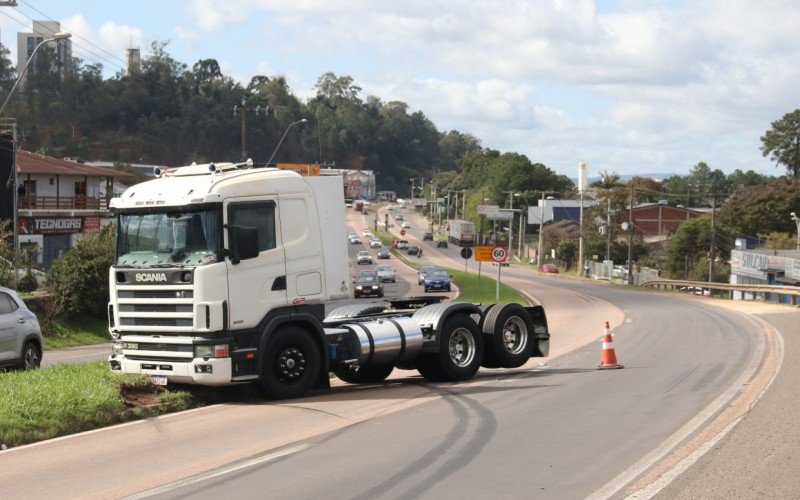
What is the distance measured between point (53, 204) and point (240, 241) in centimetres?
4635

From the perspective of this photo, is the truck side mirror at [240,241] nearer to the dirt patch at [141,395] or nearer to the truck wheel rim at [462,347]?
the dirt patch at [141,395]

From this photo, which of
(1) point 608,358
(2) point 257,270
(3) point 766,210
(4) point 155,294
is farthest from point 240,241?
(3) point 766,210

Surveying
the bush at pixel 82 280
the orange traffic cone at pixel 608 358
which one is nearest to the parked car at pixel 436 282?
the bush at pixel 82 280

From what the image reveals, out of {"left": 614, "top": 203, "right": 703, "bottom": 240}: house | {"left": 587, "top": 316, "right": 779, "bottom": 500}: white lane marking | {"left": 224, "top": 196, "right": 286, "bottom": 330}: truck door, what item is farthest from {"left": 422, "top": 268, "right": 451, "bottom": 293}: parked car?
{"left": 614, "top": 203, "right": 703, "bottom": 240}: house

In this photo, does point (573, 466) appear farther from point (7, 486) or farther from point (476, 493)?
point (7, 486)

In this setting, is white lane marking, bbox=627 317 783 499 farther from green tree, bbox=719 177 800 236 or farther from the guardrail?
green tree, bbox=719 177 800 236

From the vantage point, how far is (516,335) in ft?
60.5

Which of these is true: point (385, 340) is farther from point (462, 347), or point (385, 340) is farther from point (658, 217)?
point (658, 217)

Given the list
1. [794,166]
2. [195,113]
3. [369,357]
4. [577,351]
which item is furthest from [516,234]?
[369,357]

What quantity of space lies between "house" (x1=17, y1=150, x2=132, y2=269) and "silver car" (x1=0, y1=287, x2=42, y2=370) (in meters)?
35.6

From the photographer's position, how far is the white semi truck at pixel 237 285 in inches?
544

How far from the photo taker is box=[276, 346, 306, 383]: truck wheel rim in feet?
48.3

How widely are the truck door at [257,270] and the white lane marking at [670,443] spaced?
605cm

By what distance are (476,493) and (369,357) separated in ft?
23.9
